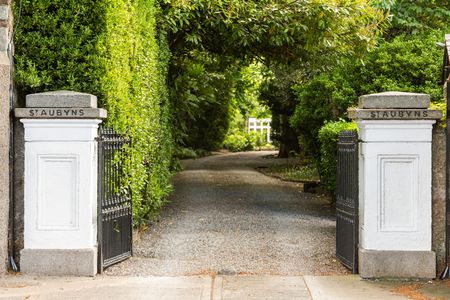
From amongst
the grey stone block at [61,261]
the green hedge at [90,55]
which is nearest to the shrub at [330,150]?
the green hedge at [90,55]

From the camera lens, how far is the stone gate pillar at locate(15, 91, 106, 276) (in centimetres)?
858

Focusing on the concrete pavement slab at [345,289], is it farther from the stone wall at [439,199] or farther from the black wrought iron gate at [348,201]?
the stone wall at [439,199]

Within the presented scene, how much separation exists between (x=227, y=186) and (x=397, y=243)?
12.2 m

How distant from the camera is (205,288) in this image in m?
8.05

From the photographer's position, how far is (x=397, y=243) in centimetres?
867

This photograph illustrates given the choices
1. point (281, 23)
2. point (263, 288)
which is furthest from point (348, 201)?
point (281, 23)

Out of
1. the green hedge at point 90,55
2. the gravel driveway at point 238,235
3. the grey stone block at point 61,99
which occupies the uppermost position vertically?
the green hedge at point 90,55

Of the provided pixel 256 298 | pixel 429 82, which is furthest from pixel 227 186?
pixel 256 298

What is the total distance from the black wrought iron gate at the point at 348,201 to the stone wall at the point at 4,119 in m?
4.00

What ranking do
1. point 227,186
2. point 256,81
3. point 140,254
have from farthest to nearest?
point 256,81 → point 227,186 → point 140,254

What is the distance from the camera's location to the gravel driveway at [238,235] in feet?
31.1

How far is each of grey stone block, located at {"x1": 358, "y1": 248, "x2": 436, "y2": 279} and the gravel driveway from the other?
0.67 metres

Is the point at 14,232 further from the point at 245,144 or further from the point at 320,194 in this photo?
the point at 245,144

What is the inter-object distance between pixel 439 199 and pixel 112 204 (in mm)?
3900
